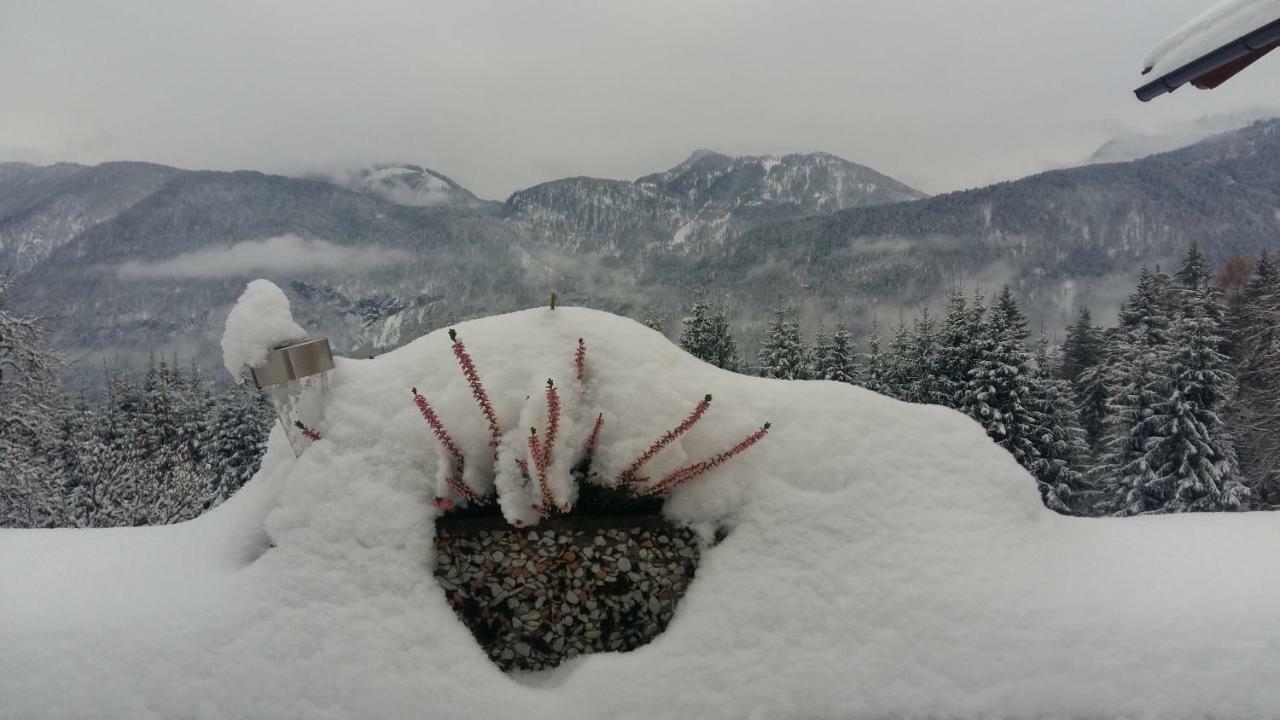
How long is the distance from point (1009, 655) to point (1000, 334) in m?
22.4

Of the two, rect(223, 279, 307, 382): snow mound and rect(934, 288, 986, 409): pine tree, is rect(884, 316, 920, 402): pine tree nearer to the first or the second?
rect(934, 288, 986, 409): pine tree

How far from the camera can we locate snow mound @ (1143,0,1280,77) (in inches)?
164

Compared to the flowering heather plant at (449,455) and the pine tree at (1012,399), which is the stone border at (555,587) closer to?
the flowering heather plant at (449,455)

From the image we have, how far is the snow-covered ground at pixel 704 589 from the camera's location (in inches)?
89.0

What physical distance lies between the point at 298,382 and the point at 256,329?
0.95 feet

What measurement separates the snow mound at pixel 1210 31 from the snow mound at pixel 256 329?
231 inches

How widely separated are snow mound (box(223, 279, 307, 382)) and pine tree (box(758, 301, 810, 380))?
81.3 ft

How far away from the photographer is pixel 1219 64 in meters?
4.43

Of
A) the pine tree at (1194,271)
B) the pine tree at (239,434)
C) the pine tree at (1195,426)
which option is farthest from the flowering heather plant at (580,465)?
the pine tree at (1194,271)

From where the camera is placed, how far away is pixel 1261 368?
19.6 meters

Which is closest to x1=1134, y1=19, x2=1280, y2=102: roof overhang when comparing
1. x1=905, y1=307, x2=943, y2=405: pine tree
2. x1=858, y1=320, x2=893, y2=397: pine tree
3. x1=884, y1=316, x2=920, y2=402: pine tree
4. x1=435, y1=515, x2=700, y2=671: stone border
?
x1=435, y1=515, x2=700, y2=671: stone border

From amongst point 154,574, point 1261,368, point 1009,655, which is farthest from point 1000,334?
point 154,574

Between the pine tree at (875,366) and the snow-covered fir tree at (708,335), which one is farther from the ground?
the snow-covered fir tree at (708,335)

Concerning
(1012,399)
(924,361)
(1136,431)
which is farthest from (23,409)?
(1136,431)
